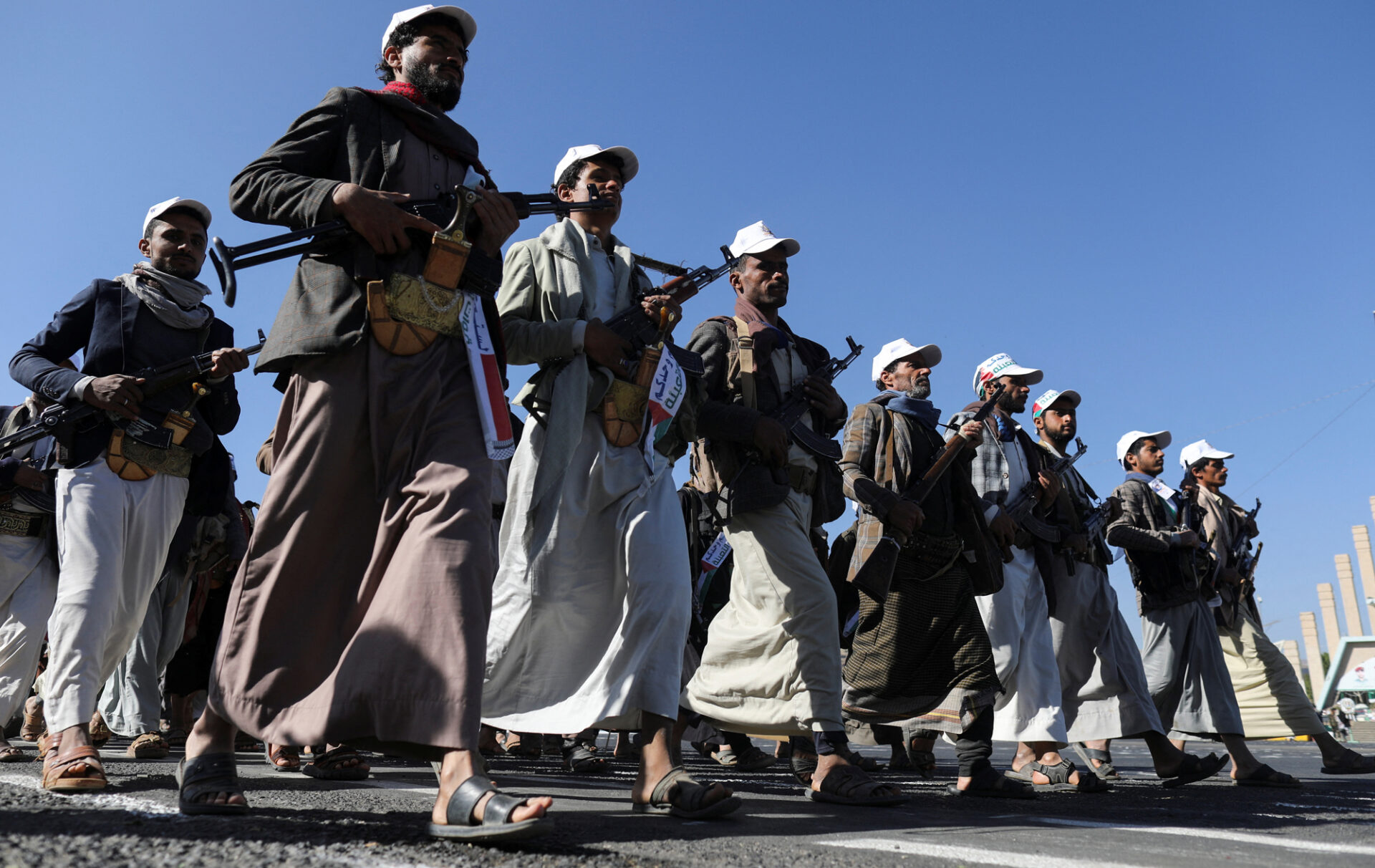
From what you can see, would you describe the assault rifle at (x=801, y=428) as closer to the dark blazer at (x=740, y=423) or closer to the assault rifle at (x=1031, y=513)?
the dark blazer at (x=740, y=423)

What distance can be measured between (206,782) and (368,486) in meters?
0.89

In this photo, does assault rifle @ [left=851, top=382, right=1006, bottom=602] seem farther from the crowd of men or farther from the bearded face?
the bearded face

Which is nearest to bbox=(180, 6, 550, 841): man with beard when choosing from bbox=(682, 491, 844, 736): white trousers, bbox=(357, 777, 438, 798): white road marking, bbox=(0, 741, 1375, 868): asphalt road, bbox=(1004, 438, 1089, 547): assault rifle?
bbox=(0, 741, 1375, 868): asphalt road

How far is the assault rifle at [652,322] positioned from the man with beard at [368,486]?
957mm

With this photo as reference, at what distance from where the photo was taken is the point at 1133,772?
925 cm

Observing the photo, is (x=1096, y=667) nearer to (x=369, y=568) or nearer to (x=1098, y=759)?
(x=1098, y=759)

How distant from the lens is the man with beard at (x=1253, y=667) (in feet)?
26.7

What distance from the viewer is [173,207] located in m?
5.23

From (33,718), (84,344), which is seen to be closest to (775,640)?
(84,344)

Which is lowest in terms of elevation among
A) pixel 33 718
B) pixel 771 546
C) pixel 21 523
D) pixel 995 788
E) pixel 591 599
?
pixel 995 788

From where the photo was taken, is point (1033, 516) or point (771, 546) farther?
point (1033, 516)

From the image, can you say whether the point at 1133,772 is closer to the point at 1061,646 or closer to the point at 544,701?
the point at 1061,646

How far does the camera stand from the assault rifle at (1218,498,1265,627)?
883cm

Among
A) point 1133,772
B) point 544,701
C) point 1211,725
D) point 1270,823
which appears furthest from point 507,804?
point 1133,772
